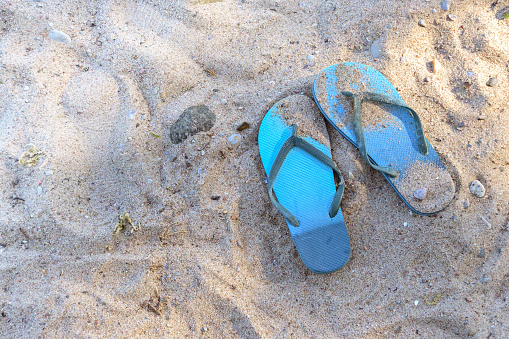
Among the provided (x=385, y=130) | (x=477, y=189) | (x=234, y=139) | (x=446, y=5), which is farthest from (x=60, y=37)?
(x=477, y=189)

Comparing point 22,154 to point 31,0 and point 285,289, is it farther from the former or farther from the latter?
point 285,289

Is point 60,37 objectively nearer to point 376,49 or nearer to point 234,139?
point 234,139

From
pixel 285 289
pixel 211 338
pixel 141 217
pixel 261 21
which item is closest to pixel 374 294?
pixel 285 289

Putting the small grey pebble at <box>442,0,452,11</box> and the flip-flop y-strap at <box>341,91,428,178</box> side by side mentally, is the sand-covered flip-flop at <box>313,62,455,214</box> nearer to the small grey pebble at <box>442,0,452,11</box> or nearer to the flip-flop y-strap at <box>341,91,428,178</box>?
the flip-flop y-strap at <box>341,91,428,178</box>

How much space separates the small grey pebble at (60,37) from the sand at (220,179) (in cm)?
6

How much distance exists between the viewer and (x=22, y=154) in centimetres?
192

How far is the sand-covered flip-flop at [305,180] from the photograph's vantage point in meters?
1.80

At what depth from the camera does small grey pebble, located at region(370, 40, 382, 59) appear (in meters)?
2.16


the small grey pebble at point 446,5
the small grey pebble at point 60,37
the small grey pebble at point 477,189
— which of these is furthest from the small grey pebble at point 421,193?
the small grey pebble at point 60,37

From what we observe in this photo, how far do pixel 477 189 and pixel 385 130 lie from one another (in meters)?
0.63

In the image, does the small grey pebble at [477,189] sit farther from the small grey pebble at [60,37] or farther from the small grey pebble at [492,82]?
the small grey pebble at [60,37]

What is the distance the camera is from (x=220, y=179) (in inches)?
76.4

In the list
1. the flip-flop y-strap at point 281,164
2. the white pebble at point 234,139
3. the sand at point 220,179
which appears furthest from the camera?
the white pebble at point 234,139

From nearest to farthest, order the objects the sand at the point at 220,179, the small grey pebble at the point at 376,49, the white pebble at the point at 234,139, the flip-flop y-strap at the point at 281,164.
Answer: the sand at the point at 220,179 < the flip-flop y-strap at the point at 281,164 < the white pebble at the point at 234,139 < the small grey pebble at the point at 376,49
